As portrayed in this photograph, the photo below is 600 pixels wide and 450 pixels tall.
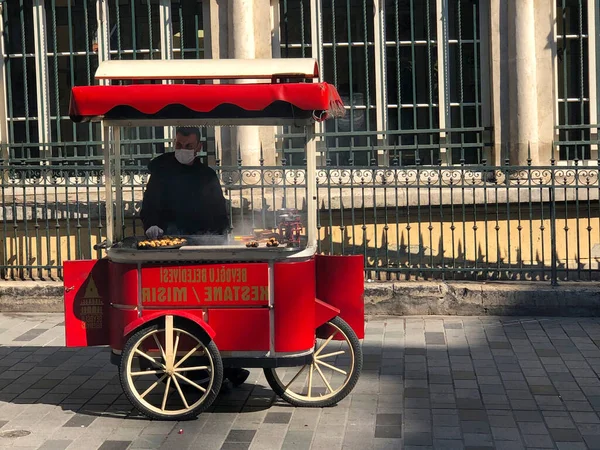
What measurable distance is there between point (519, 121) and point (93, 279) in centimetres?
691

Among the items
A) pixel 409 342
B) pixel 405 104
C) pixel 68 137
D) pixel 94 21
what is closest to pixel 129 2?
pixel 94 21

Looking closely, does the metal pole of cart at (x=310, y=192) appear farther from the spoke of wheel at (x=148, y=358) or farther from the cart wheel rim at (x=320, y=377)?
the spoke of wheel at (x=148, y=358)

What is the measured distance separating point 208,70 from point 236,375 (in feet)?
7.54

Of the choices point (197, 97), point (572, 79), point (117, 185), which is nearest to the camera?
point (197, 97)

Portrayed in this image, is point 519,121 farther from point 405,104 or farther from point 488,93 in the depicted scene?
point 405,104

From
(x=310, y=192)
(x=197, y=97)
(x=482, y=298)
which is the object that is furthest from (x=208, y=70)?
(x=482, y=298)

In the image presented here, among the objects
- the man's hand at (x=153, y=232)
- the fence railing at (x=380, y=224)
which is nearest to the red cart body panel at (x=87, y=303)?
the man's hand at (x=153, y=232)

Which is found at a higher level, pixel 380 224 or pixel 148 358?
pixel 380 224

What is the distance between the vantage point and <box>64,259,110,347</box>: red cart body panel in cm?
723

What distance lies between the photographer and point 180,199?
7.83 metres

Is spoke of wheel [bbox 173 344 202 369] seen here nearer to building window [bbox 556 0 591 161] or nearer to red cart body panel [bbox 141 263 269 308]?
red cart body panel [bbox 141 263 269 308]

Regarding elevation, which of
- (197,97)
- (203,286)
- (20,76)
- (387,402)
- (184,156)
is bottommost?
(387,402)

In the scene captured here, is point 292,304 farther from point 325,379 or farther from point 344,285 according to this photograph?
point 325,379

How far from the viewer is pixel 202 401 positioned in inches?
272
